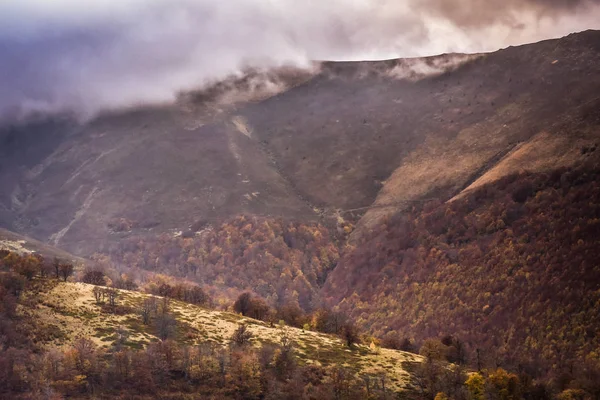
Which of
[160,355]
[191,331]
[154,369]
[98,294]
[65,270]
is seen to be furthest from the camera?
[65,270]

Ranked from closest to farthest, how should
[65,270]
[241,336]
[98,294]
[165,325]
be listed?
[165,325]
[241,336]
[98,294]
[65,270]

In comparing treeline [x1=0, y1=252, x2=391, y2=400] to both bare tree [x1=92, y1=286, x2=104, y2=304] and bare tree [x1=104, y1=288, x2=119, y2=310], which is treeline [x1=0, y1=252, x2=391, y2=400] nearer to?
bare tree [x1=104, y1=288, x2=119, y2=310]

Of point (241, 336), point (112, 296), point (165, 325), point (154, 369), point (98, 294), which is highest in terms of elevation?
point (98, 294)

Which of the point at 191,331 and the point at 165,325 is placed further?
the point at 191,331

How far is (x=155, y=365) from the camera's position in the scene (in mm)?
113938

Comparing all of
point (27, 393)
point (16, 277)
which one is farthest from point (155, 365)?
point (16, 277)

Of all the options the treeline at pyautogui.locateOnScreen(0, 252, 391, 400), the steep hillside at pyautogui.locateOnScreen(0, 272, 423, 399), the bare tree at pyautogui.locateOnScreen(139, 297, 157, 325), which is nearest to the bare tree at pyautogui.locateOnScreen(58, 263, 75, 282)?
the steep hillside at pyautogui.locateOnScreen(0, 272, 423, 399)

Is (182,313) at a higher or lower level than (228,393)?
higher

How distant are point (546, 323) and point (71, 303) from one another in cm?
15636

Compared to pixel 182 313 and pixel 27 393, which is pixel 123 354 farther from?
pixel 182 313

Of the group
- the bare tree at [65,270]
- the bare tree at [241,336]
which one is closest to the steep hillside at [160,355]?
the bare tree at [241,336]

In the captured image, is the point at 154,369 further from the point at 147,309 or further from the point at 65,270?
the point at 65,270

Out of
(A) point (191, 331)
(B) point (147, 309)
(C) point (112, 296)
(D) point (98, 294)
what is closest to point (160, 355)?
(A) point (191, 331)

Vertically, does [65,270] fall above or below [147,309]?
above
